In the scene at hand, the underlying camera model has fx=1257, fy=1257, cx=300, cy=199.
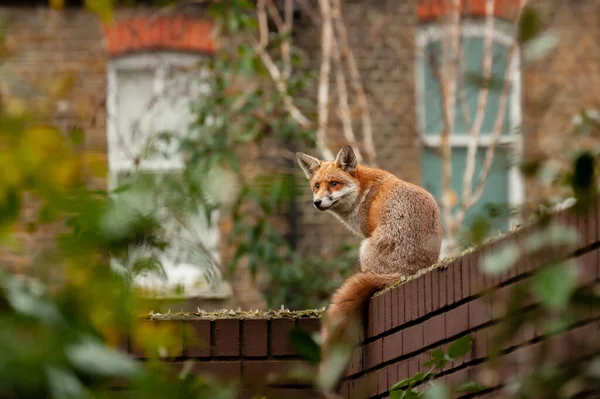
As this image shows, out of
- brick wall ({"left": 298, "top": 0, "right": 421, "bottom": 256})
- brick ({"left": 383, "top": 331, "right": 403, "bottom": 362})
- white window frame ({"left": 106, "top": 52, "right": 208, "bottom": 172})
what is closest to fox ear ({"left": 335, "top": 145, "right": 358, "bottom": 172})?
brick ({"left": 383, "top": 331, "right": 403, "bottom": 362})

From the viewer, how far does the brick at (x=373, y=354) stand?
4.65 metres

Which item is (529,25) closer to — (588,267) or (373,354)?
(588,267)

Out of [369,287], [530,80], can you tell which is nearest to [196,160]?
[530,80]

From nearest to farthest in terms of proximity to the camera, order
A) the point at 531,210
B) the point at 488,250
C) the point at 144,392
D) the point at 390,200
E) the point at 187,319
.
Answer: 1. the point at 144,392
2. the point at 531,210
3. the point at 488,250
4. the point at 187,319
5. the point at 390,200

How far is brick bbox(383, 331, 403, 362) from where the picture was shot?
4.44 meters

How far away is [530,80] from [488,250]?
906cm

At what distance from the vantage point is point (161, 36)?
41.2 ft

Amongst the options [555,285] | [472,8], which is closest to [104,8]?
[555,285]

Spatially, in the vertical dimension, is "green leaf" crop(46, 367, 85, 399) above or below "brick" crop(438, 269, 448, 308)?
below

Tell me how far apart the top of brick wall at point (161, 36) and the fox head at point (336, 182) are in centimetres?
498

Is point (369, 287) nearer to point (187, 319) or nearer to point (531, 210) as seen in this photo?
point (187, 319)

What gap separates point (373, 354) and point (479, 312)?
1016mm

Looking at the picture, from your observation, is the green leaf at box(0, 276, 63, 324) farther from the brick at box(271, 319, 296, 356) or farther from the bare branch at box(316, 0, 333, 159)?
the bare branch at box(316, 0, 333, 159)

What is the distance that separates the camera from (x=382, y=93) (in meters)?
12.8
